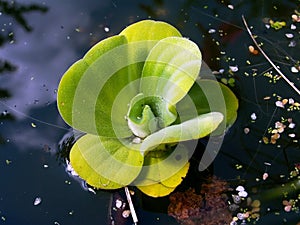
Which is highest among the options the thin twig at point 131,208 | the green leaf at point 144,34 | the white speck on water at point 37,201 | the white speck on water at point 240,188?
the green leaf at point 144,34

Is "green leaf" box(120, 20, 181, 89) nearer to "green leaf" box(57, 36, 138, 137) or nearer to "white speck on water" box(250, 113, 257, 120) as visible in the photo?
"green leaf" box(57, 36, 138, 137)

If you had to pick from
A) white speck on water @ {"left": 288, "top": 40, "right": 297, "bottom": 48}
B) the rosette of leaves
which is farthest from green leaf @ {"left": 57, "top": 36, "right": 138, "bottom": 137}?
white speck on water @ {"left": 288, "top": 40, "right": 297, "bottom": 48}

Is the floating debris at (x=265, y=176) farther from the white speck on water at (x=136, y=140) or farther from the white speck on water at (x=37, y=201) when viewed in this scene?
the white speck on water at (x=37, y=201)

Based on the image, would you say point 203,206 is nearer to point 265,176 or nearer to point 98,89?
point 265,176

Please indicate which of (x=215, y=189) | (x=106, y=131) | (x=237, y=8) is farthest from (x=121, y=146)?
(x=237, y=8)

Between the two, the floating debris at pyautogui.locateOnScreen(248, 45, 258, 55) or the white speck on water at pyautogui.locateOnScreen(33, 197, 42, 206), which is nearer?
the white speck on water at pyautogui.locateOnScreen(33, 197, 42, 206)

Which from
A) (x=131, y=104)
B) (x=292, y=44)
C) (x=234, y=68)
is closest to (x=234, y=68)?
(x=234, y=68)

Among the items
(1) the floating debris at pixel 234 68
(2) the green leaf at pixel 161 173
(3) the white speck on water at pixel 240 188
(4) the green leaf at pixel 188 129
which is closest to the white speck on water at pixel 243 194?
(3) the white speck on water at pixel 240 188
